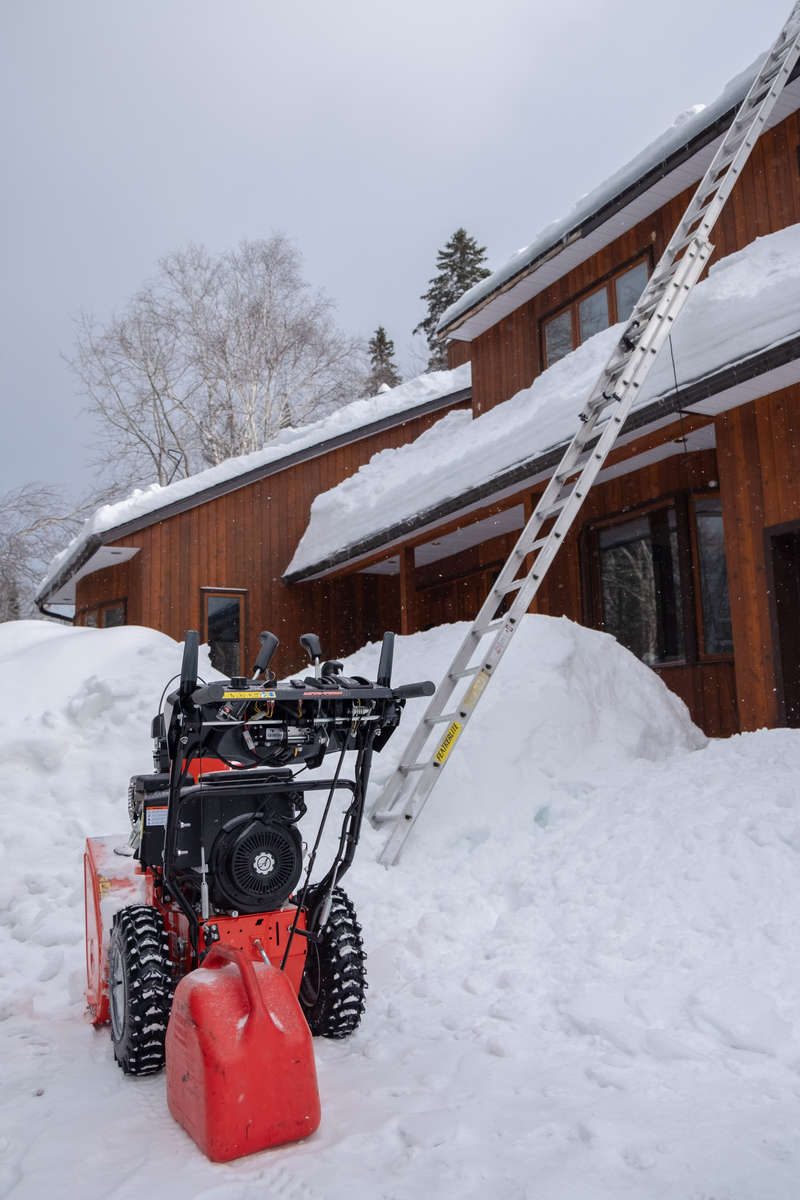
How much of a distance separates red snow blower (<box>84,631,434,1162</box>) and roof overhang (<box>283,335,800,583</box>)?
462cm

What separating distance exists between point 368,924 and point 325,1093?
1.86 metres

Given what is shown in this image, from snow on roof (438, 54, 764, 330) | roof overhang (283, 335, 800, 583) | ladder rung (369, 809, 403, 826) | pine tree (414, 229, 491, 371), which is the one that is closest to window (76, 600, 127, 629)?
roof overhang (283, 335, 800, 583)

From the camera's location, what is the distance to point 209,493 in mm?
13945

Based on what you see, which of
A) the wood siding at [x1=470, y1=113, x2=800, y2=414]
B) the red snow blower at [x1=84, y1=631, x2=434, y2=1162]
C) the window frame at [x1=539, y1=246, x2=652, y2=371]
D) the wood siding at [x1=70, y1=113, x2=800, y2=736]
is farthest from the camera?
the window frame at [x1=539, y1=246, x2=652, y2=371]

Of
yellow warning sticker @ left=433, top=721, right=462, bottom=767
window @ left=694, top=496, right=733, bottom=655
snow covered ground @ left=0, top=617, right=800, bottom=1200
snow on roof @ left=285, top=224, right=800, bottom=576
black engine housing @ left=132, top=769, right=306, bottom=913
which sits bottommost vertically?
snow covered ground @ left=0, top=617, right=800, bottom=1200

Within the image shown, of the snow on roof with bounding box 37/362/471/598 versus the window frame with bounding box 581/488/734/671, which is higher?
the snow on roof with bounding box 37/362/471/598

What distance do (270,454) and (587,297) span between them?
5.82m

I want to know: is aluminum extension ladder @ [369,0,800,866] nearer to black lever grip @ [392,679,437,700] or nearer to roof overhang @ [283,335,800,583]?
roof overhang @ [283,335,800,583]

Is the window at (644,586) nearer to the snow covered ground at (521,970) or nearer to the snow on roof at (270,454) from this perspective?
the snow covered ground at (521,970)

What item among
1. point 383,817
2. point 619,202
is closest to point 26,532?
point 619,202

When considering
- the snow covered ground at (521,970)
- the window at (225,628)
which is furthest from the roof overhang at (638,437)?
the snow covered ground at (521,970)

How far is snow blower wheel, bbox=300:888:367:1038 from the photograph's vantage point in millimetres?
3711

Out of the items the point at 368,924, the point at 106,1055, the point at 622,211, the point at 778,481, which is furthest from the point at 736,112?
the point at 106,1055

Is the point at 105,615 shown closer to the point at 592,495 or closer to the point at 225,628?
the point at 225,628
